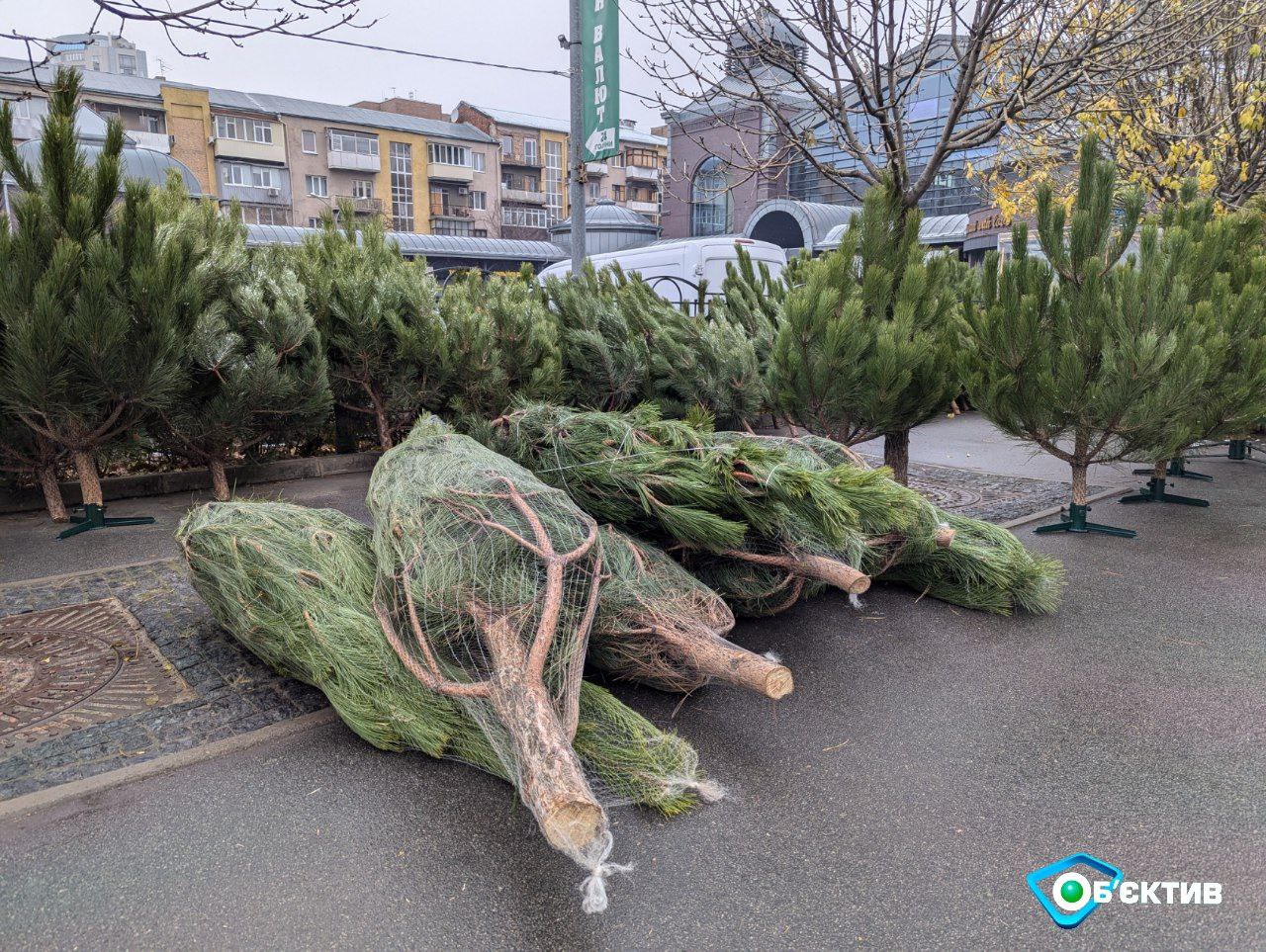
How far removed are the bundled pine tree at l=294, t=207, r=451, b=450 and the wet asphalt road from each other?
5.61m

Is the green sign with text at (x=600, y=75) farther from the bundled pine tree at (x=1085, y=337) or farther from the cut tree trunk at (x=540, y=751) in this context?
A: the cut tree trunk at (x=540, y=751)

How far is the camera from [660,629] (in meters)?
3.87

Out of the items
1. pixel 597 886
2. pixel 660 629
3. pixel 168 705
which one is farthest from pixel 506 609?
pixel 168 705

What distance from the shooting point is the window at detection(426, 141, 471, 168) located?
64.4 metres

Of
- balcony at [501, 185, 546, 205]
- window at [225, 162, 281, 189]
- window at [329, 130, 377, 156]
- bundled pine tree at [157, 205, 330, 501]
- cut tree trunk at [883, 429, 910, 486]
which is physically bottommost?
cut tree trunk at [883, 429, 910, 486]

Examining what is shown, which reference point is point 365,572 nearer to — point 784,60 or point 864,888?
point 864,888

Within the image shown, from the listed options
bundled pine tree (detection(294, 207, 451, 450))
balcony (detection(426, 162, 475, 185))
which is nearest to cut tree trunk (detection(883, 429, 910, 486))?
bundled pine tree (detection(294, 207, 451, 450))

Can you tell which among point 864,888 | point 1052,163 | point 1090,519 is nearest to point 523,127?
point 1052,163

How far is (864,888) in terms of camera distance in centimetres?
282

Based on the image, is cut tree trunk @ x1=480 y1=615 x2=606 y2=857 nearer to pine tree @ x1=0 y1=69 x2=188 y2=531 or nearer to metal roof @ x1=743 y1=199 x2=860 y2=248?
pine tree @ x1=0 y1=69 x2=188 y2=531

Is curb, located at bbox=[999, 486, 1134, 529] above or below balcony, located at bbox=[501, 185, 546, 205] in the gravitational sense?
below

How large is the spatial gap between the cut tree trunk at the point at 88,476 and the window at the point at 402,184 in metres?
58.3

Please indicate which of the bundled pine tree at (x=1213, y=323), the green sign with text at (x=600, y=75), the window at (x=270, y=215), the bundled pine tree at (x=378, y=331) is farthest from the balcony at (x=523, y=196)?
the bundled pine tree at (x=1213, y=323)

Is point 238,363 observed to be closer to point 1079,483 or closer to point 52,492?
point 52,492
